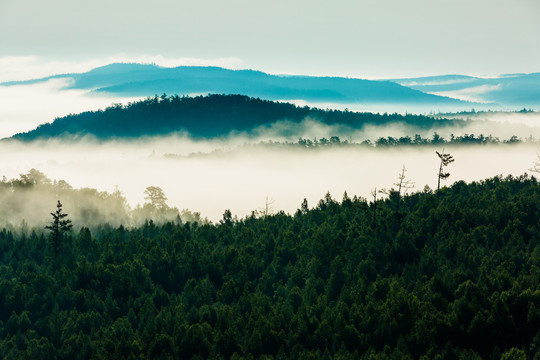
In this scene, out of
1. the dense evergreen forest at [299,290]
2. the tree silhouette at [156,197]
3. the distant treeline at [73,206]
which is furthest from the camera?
the tree silhouette at [156,197]

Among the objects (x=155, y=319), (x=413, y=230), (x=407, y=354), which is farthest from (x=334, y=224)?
(x=407, y=354)

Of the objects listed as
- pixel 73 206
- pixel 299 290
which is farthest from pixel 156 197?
pixel 299 290

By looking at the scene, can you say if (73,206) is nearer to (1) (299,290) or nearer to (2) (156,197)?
(2) (156,197)

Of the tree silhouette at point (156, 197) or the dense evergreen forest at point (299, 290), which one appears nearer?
the dense evergreen forest at point (299, 290)

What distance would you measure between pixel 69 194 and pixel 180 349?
13262cm

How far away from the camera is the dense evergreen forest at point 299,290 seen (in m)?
64.9

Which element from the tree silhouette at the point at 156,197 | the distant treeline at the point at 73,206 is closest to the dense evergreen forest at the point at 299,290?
the distant treeline at the point at 73,206

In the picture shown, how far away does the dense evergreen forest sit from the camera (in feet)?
213

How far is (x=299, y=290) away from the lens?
82.9 m

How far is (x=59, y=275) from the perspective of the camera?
325ft

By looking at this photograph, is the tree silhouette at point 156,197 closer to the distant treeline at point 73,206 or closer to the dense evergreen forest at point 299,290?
the distant treeline at point 73,206

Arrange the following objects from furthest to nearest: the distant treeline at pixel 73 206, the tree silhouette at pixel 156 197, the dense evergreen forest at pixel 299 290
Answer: the tree silhouette at pixel 156 197, the distant treeline at pixel 73 206, the dense evergreen forest at pixel 299 290

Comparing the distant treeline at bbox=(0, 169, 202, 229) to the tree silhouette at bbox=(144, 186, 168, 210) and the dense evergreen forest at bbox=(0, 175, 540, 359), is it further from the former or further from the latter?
the dense evergreen forest at bbox=(0, 175, 540, 359)

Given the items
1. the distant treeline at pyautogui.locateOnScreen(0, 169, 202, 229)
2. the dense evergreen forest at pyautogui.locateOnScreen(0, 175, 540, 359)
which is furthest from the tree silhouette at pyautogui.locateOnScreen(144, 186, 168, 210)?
the dense evergreen forest at pyautogui.locateOnScreen(0, 175, 540, 359)
